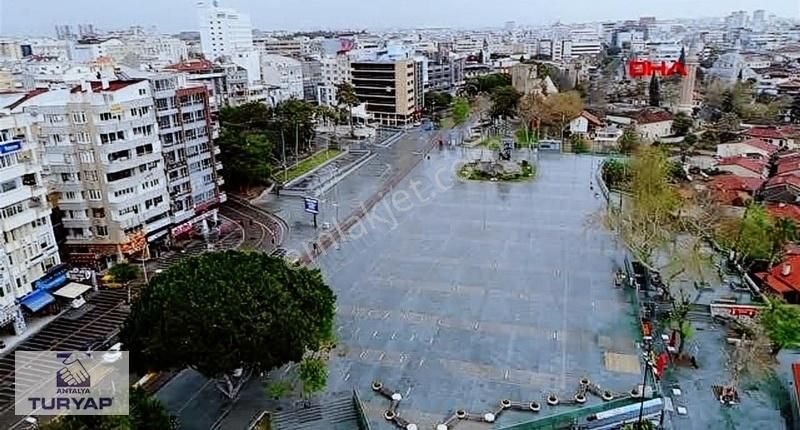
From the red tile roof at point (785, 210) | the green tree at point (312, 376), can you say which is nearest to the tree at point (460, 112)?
the red tile roof at point (785, 210)

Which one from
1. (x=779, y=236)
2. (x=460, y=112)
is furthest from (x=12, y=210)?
(x=460, y=112)

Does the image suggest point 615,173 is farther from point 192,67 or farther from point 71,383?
point 192,67

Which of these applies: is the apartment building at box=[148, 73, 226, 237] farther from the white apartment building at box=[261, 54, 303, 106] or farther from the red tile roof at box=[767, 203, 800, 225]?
the white apartment building at box=[261, 54, 303, 106]

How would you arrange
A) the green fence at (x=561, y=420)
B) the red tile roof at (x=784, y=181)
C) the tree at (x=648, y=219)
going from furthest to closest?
the red tile roof at (x=784, y=181) → the tree at (x=648, y=219) → the green fence at (x=561, y=420)

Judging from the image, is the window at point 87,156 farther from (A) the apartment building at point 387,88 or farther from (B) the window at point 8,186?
(A) the apartment building at point 387,88

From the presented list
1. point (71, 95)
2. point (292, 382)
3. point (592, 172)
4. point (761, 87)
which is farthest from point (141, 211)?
point (761, 87)

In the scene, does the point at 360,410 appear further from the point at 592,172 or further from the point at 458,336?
the point at 592,172
